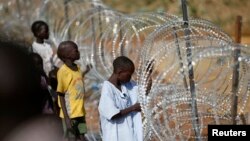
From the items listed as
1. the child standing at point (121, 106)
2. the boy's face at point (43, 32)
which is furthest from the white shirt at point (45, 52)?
the child standing at point (121, 106)

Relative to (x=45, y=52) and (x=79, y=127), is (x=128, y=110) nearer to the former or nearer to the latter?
(x=79, y=127)

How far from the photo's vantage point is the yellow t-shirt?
6.58 metres

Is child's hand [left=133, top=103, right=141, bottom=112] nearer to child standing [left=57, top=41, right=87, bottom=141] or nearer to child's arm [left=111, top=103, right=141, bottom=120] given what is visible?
child's arm [left=111, top=103, right=141, bottom=120]

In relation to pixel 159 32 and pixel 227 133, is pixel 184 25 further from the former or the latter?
pixel 227 133

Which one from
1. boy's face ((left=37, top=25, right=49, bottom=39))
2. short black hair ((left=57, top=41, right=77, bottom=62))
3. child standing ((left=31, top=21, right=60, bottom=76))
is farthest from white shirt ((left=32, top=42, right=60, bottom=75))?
short black hair ((left=57, top=41, right=77, bottom=62))

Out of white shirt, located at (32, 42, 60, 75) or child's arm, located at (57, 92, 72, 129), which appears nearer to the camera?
child's arm, located at (57, 92, 72, 129)

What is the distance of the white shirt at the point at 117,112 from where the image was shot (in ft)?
18.3

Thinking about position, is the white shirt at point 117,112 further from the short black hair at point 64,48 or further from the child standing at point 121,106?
the short black hair at point 64,48

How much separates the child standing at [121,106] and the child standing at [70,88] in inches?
→ 36.3

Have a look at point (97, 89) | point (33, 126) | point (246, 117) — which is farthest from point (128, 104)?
point (97, 89)

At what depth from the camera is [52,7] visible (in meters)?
14.9

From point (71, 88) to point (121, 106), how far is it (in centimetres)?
107

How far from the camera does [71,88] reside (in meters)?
6.59

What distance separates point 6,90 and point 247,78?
494cm
